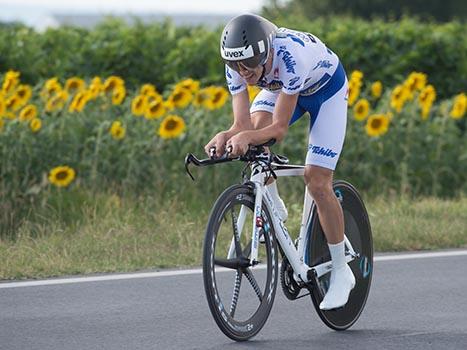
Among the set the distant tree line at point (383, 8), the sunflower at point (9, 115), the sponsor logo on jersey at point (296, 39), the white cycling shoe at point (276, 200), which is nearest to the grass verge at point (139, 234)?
the sunflower at point (9, 115)

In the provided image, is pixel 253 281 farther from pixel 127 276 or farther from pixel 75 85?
pixel 75 85

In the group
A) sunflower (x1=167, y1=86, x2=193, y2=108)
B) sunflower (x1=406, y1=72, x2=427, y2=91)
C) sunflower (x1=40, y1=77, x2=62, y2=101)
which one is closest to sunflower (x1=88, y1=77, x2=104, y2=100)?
sunflower (x1=40, y1=77, x2=62, y2=101)

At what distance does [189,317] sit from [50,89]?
16.2 feet

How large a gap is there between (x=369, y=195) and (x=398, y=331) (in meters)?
4.93

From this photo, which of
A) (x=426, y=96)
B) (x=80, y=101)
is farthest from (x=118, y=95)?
(x=426, y=96)

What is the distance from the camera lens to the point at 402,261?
30.9 ft

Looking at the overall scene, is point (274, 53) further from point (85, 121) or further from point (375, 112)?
point (375, 112)

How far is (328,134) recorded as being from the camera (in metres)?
7.00

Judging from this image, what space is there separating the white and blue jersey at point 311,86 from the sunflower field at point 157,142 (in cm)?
369

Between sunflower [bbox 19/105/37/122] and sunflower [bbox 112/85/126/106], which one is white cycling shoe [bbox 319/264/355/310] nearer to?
sunflower [bbox 19/105/37/122]

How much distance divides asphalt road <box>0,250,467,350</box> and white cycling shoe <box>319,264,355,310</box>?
0.17m

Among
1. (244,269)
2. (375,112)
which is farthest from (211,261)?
(375,112)

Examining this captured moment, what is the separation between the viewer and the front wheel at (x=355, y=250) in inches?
286

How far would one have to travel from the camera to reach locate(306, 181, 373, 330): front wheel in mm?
7254
